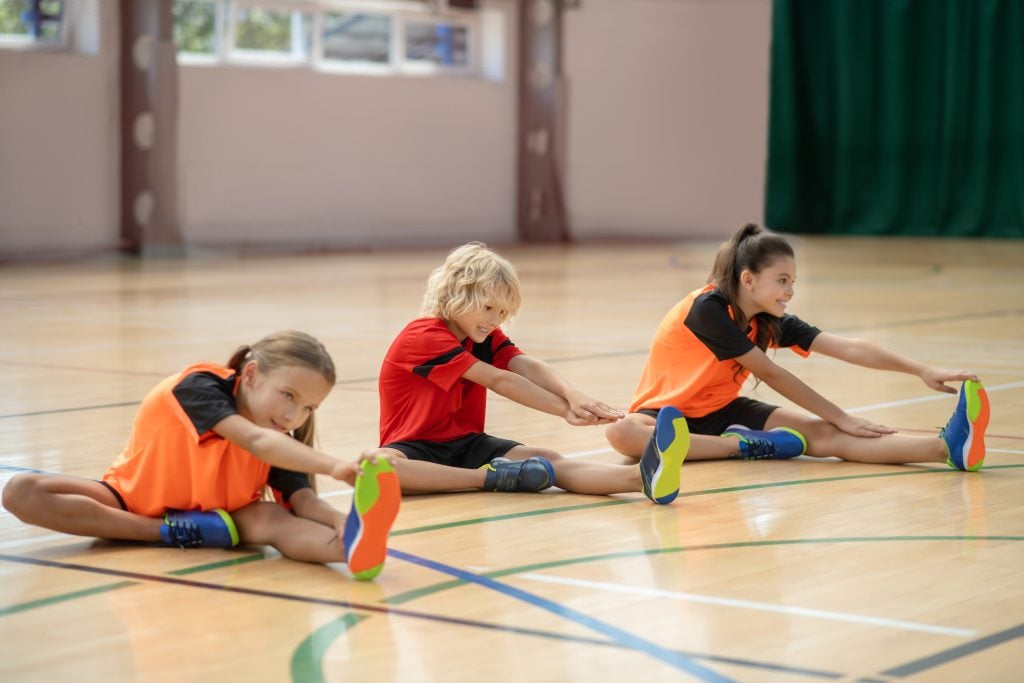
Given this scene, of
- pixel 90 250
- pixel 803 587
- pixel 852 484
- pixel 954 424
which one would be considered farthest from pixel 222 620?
pixel 90 250

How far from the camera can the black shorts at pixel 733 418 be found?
13.6 feet

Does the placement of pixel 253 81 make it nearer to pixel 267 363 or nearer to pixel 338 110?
pixel 338 110

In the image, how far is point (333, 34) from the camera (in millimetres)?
14414

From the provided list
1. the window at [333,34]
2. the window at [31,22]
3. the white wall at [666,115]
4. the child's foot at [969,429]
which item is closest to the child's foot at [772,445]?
the child's foot at [969,429]

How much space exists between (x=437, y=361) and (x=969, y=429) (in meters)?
1.30

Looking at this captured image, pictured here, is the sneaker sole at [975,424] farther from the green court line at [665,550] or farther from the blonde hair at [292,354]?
the blonde hair at [292,354]

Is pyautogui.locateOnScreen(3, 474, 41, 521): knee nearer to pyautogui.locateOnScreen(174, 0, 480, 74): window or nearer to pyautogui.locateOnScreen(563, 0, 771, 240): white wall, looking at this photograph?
pyautogui.locateOnScreen(174, 0, 480, 74): window

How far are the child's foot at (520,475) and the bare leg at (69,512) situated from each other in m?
0.88

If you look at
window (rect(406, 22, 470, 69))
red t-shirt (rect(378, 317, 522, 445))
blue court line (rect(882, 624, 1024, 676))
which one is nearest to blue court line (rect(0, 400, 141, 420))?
red t-shirt (rect(378, 317, 522, 445))

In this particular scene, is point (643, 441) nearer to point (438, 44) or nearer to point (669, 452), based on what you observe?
point (669, 452)

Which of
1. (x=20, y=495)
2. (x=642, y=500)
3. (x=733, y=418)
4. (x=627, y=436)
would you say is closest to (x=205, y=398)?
(x=20, y=495)

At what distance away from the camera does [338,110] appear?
14.3 metres

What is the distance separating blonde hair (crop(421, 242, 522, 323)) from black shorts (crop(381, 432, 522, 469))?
0.30 m

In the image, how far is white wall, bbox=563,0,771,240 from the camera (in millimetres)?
16547
